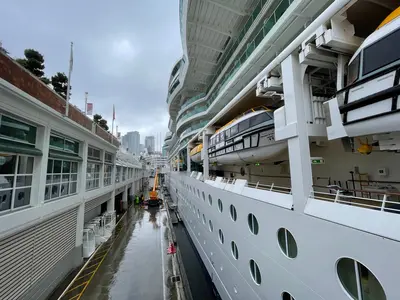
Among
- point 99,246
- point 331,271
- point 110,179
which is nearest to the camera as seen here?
point 331,271

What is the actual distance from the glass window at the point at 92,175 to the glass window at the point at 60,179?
1725 mm

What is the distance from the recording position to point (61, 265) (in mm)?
9023

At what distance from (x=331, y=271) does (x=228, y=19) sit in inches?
534

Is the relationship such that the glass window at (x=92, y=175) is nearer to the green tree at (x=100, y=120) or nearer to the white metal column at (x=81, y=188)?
the white metal column at (x=81, y=188)

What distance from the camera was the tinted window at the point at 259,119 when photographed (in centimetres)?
569

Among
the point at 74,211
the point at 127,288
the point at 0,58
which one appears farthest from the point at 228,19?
the point at 127,288

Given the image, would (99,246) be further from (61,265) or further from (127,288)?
(127,288)

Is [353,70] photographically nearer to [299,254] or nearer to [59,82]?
[299,254]

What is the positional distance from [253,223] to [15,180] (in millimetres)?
7760

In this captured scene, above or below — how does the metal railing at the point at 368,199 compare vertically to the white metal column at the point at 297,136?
below

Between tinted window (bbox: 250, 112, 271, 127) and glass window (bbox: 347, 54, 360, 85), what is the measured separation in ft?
8.29

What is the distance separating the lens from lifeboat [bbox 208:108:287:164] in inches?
219

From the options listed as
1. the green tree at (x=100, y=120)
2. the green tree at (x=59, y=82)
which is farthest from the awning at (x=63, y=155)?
the green tree at (x=100, y=120)

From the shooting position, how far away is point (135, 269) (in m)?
10.5
